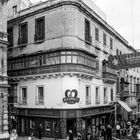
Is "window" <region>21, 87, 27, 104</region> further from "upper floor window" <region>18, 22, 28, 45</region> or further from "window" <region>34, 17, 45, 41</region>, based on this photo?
"window" <region>34, 17, 45, 41</region>

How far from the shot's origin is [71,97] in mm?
24938

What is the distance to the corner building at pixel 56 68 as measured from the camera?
25.3 meters

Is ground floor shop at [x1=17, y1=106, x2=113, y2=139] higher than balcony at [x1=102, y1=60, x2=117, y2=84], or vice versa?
balcony at [x1=102, y1=60, x2=117, y2=84]

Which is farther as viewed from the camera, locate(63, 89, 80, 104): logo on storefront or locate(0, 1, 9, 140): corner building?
locate(63, 89, 80, 104): logo on storefront

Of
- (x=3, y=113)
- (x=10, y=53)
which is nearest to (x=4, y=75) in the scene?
(x=3, y=113)

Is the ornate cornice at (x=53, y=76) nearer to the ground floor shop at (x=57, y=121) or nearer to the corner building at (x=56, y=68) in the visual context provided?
the corner building at (x=56, y=68)

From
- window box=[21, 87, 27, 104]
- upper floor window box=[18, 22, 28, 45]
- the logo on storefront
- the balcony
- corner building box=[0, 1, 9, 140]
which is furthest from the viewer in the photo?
the balcony

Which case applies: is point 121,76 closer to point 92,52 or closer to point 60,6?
point 92,52

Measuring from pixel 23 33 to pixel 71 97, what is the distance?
10.6 metres

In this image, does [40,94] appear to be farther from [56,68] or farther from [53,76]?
[56,68]

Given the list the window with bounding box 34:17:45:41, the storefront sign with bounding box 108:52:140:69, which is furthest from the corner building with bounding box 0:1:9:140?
the storefront sign with bounding box 108:52:140:69

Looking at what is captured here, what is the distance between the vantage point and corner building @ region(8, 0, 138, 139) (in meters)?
25.3

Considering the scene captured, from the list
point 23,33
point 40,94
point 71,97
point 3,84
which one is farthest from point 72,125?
point 23,33

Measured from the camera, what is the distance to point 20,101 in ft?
95.6
